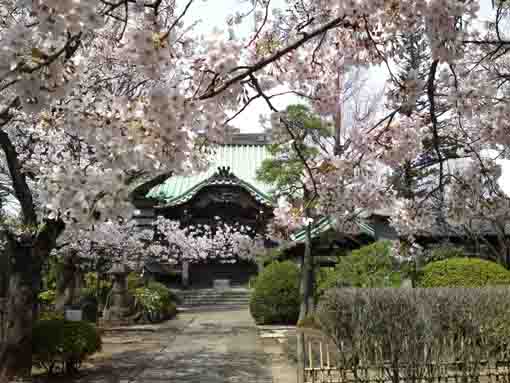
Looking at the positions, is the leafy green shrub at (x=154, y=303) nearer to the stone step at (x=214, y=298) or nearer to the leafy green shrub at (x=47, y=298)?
the leafy green shrub at (x=47, y=298)

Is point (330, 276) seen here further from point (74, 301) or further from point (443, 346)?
point (74, 301)

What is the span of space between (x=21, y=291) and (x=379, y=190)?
496cm

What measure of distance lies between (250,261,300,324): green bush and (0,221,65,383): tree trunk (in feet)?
27.3

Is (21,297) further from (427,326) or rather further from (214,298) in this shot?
(214,298)

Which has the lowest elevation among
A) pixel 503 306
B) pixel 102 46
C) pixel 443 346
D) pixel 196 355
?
pixel 196 355

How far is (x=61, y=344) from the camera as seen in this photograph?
7.54 m

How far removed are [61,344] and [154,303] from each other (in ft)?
29.0

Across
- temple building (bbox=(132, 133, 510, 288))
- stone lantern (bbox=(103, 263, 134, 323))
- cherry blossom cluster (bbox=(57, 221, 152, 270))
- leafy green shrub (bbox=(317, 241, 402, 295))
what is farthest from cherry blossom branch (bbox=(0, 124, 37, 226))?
temple building (bbox=(132, 133, 510, 288))

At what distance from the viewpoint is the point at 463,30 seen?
129 inches

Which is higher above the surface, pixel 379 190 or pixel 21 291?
pixel 379 190

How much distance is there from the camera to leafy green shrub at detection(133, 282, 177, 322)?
15.9m

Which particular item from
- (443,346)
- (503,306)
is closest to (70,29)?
(443,346)

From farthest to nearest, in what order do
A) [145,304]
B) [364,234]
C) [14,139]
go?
1. [364,234]
2. [145,304]
3. [14,139]

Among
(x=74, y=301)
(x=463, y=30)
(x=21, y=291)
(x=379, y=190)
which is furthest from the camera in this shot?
(x=74, y=301)
